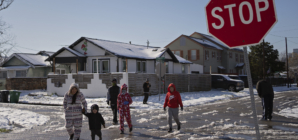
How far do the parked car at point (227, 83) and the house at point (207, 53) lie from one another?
30.9ft

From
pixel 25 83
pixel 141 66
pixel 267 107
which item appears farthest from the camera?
pixel 25 83

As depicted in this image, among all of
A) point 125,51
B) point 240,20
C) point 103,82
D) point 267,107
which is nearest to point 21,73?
point 125,51

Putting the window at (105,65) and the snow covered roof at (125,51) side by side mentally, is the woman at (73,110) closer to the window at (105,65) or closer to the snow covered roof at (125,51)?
the snow covered roof at (125,51)

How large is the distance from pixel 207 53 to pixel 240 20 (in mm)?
48788

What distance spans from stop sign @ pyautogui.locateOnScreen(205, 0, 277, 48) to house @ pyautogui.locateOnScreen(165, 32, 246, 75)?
42.2 meters

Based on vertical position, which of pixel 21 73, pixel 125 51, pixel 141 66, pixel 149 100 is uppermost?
pixel 125 51

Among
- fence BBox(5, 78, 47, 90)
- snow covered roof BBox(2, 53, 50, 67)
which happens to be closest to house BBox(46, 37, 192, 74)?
fence BBox(5, 78, 47, 90)

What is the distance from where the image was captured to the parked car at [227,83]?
3370cm

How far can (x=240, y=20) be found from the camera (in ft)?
11.2

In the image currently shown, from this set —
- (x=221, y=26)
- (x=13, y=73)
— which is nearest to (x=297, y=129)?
(x=221, y=26)

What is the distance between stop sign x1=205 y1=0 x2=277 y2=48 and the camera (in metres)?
3.24

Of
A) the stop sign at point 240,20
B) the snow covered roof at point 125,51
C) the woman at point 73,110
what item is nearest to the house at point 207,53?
the snow covered roof at point 125,51

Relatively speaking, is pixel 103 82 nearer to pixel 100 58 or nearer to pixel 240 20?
pixel 100 58

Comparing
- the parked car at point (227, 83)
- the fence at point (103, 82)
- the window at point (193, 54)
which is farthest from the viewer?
the window at point (193, 54)
